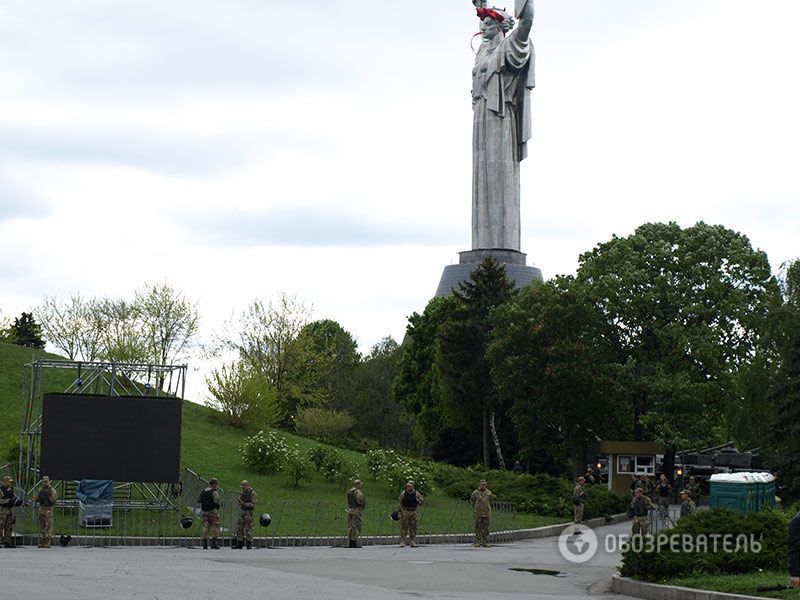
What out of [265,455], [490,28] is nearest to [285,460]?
[265,455]

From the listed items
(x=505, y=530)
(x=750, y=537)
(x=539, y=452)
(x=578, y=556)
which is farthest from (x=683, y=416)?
(x=750, y=537)

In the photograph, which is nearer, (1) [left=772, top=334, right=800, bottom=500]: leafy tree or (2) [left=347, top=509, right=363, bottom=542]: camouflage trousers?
(2) [left=347, top=509, right=363, bottom=542]: camouflage trousers

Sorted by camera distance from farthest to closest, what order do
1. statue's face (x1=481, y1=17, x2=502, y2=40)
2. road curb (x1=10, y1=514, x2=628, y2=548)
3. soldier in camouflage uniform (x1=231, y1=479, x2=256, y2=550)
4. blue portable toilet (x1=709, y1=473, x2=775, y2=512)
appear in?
statue's face (x1=481, y1=17, x2=502, y2=40)
blue portable toilet (x1=709, y1=473, x2=775, y2=512)
road curb (x1=10, y1=514, x2=628, y2=548)
soldier in camouflage uniform (x1=231, y1=479, x2=256, y2=550)

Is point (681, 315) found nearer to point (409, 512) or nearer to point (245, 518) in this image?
point (409, 512)

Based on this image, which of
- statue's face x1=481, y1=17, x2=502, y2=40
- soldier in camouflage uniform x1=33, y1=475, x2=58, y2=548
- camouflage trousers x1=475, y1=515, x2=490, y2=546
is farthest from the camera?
statue's face x1=481, y1=17, x2=502, y2=40

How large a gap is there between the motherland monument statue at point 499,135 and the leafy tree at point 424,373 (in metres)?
14.5

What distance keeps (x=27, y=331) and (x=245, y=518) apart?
5728 cm

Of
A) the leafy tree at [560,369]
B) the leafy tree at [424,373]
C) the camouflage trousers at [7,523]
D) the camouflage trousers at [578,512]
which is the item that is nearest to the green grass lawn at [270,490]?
the camouflage trousers at [578,512]

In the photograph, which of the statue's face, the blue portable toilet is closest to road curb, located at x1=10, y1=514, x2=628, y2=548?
the blue portable toilet

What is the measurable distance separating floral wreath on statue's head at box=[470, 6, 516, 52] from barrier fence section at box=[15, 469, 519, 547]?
65199 millimetres

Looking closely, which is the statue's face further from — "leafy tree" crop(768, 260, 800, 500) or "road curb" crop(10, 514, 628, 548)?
"road curb" crop(10, 514, 628, 548)

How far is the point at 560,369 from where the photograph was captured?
55.2m

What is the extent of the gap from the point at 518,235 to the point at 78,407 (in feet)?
224

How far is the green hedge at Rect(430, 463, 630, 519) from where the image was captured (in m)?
40.4
